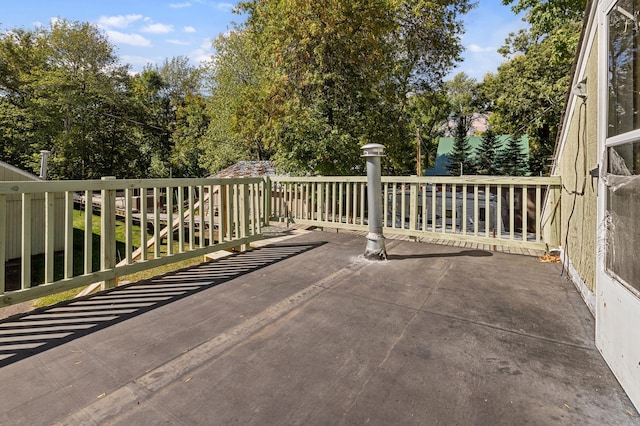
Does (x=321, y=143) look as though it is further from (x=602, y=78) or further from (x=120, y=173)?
(x=120, y=173)

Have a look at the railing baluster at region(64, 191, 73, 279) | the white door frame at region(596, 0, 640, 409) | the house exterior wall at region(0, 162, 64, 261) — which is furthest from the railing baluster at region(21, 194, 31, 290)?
the house exterior wall at region(0, 162, 64, 261)

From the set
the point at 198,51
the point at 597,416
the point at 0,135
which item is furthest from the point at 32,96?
the point at 597,416

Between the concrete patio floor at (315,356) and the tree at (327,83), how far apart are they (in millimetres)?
6085

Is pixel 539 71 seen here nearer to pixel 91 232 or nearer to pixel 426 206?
pixel 426 206

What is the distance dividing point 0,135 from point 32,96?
9.65 ft

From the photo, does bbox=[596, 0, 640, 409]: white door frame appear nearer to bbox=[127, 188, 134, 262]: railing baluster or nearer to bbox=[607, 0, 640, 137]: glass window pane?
bbox=[607, 0, 640, 137]: glass window pane

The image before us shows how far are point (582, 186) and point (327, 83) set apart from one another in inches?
279

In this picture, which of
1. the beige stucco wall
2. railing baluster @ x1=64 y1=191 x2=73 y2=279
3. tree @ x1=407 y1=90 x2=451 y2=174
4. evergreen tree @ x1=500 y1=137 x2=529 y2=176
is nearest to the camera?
the beige stucco wall

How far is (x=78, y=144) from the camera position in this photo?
814 inches

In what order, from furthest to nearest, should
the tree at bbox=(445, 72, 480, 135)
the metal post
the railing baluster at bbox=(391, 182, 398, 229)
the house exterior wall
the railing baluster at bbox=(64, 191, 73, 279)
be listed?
→ the tree at bbox=(445, 72, 480, 135), the house exterior wall, the railing baluster at bbox=(391, 182, 398, 229), the metal post, the railing baluster at bbox=(64, 191, 73, 279)

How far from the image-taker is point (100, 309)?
2404 millimetres

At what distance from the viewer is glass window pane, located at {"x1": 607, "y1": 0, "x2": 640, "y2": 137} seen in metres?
1.64

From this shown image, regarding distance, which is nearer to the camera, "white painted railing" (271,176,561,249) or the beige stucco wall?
the beige stucco wall

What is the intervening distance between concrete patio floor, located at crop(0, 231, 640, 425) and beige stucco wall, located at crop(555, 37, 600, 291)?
354mm
